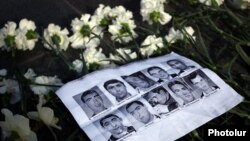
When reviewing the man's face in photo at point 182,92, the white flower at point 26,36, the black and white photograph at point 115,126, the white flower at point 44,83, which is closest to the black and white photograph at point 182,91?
the man's face in photo at point 182,92

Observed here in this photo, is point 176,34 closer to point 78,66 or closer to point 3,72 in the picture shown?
point 78,66

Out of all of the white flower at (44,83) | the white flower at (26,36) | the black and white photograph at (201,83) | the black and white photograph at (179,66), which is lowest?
the black and white photograph at (201,83)

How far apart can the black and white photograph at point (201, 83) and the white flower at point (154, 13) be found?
21 centimetres

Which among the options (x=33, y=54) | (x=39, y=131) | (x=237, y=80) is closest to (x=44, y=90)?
(x=39, y=131)

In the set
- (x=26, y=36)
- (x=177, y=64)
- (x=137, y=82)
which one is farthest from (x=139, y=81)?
(x=26, y=36)

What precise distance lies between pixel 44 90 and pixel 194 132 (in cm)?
32

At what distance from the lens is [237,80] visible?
3.11ft

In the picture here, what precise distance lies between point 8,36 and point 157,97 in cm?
39

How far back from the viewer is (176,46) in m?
1.00

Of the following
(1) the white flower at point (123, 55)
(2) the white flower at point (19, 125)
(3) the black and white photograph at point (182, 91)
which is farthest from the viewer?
(1) the white flower at point (123, 55)

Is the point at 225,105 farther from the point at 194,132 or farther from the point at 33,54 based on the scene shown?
the point at 33,54

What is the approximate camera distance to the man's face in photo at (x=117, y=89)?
0.84 metres

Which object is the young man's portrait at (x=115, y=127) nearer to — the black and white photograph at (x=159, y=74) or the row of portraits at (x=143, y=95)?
the row of portraits at (x=143, y=95)

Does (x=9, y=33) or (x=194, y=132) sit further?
(x=9, y=33)
